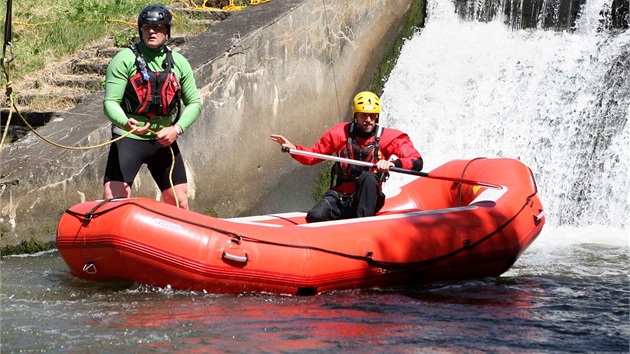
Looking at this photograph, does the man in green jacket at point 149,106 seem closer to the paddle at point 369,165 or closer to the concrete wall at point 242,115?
the paddle at point 369,165

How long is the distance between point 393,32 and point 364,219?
5561 millimetres

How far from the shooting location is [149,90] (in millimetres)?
6609

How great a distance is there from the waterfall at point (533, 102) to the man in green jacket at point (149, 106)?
4.60 metres

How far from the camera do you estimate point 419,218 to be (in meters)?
7.16

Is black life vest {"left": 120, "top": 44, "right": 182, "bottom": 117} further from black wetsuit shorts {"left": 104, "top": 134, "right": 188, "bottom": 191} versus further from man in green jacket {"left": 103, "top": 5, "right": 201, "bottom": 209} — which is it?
black wetsuit shorts {"left": 104, "top": 134, "right": 188, "bottom": 191}

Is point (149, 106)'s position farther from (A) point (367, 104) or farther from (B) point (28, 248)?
(B) point (28, 248)

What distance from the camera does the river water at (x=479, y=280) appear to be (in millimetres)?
5617

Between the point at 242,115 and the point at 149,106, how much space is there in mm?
3237

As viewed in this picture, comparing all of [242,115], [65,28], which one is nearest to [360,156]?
[242,115]

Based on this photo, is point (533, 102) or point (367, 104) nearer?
point (367, 104)

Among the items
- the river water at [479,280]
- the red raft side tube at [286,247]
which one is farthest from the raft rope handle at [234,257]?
the river water at [479,280]

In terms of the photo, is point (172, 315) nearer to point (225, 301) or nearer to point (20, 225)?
point (225, 301)

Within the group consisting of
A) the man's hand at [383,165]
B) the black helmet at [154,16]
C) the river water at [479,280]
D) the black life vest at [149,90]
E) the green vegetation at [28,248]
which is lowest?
the green vegetation at [28,248]

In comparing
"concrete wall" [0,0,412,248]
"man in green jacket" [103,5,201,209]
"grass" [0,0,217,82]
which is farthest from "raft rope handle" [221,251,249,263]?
"grass" [0,0,217,82]
